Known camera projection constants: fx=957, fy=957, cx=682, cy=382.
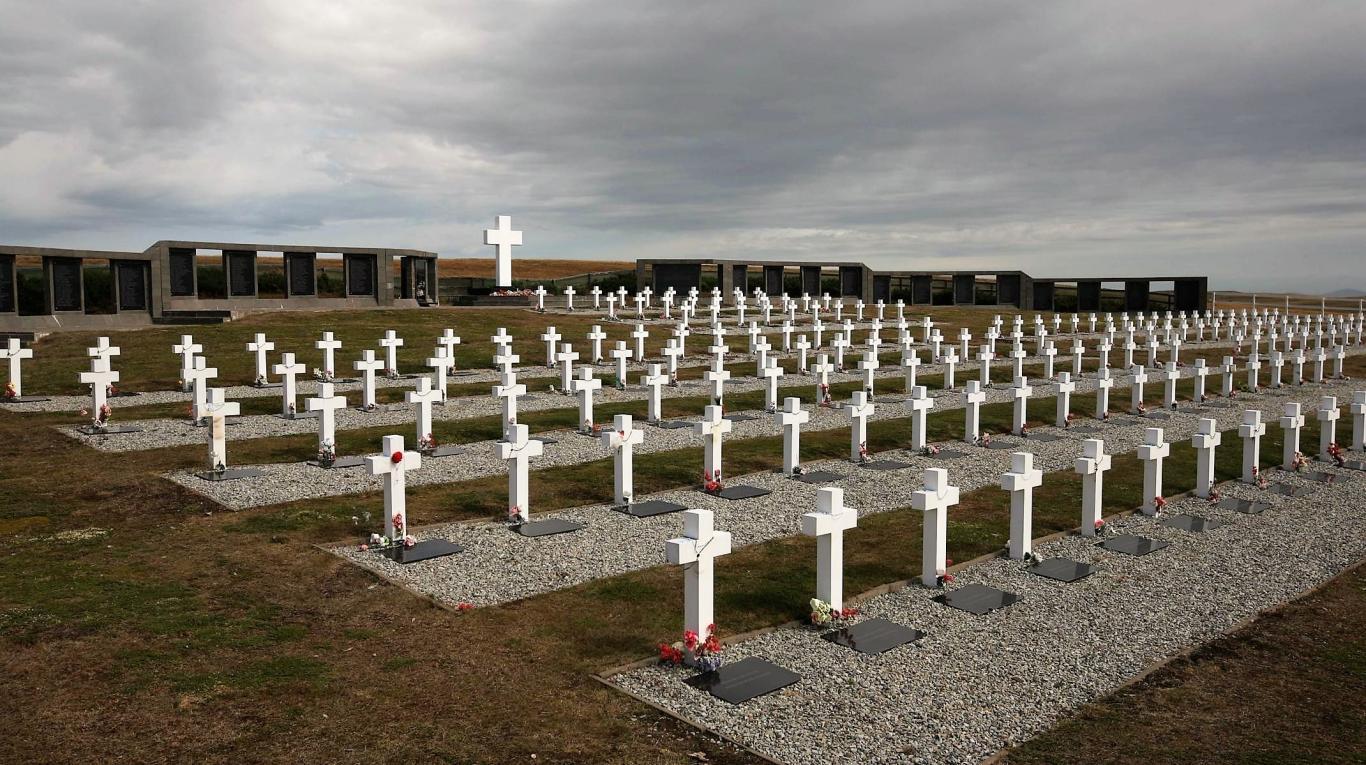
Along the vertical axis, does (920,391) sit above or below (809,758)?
above

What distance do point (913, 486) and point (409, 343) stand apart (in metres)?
20.7

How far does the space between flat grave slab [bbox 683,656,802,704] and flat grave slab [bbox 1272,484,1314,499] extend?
11002 millimetres

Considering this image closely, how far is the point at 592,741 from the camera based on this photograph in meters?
6.49

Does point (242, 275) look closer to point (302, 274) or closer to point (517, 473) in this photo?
point (302, 274)

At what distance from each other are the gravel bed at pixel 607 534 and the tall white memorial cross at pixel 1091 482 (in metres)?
0.93

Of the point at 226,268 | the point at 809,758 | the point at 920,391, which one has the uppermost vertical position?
the point at 226,268

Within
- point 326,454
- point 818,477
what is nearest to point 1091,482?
point 818,477

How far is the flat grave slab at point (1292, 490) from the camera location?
1480 cm

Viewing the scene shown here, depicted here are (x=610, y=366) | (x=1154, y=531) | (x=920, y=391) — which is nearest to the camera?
(x=1154, y=531)

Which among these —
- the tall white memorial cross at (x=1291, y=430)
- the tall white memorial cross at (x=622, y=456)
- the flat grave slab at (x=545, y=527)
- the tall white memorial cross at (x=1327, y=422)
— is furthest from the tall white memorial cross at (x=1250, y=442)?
the flat grave slab at (x=545, y=527)

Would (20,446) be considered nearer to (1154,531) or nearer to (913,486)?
(913,486)

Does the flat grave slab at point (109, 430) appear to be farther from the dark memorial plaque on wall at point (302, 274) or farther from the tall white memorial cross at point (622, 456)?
the dark memorial plaque on wall at point (302, 274)

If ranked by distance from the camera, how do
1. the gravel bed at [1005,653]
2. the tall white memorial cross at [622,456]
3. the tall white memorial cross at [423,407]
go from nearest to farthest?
the gravel bed at [1005,653], the tall white memorial cross at [622,456], the tall white memorial cross at [423,407]

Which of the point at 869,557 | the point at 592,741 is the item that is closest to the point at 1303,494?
the point at 869,557
